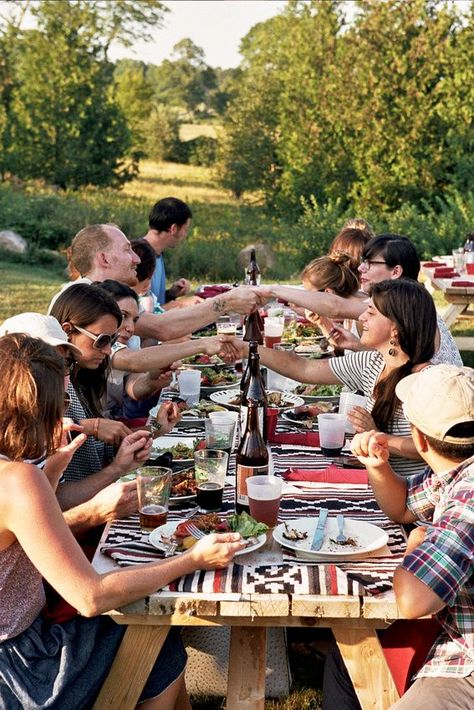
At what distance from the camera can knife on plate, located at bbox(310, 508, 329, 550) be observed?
97.4 inches

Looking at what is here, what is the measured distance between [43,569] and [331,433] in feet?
4.91

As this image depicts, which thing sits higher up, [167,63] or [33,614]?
[167,63]

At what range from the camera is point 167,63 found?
225 feet

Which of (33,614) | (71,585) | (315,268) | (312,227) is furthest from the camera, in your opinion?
(312,227)

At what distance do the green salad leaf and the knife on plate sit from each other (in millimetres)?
157

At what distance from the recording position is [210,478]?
2883mm

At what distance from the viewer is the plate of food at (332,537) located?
2.44 meters

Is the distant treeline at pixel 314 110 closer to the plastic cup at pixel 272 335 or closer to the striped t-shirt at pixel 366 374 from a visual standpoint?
the plastic cup at pixel 272 335

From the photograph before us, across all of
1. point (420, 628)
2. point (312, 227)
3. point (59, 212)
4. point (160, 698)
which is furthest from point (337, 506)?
point (59, 212)

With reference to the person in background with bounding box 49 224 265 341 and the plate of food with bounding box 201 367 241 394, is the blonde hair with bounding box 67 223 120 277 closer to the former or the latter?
the person in background with bounding box 49 224 265 341

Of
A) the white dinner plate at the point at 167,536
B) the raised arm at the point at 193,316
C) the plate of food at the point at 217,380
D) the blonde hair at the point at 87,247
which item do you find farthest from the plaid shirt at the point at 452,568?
the blonde hair at the point at 87,247

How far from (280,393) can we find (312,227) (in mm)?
12832

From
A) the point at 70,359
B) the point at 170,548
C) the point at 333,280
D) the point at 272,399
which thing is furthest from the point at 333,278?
the point at 170,548

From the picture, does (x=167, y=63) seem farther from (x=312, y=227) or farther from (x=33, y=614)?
(x=33, y=614)
